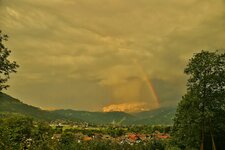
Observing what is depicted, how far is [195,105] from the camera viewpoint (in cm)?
7231

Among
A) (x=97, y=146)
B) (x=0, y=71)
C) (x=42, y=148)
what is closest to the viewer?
(x=0, y=71)

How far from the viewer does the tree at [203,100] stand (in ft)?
237

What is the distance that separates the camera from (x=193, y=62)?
7431cm

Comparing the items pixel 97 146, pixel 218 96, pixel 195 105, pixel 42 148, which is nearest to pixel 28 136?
pixel 42 148

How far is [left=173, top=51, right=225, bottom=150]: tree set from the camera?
72125 mm

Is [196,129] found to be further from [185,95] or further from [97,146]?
[97,146]

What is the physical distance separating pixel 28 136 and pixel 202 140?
1294 inches

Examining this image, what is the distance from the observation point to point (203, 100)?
237ft

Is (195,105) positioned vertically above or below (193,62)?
below

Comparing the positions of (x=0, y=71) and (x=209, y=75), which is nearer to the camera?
(x=0, y=71)

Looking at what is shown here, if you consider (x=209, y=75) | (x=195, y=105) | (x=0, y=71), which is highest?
(x=209, y=75)

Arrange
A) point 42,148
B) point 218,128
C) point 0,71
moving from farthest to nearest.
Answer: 1. point 218,128
2. point 42,148
3. point 0,71

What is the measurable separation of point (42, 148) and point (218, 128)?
41080 mm

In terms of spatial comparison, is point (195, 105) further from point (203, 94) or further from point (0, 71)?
point (0, 71)
